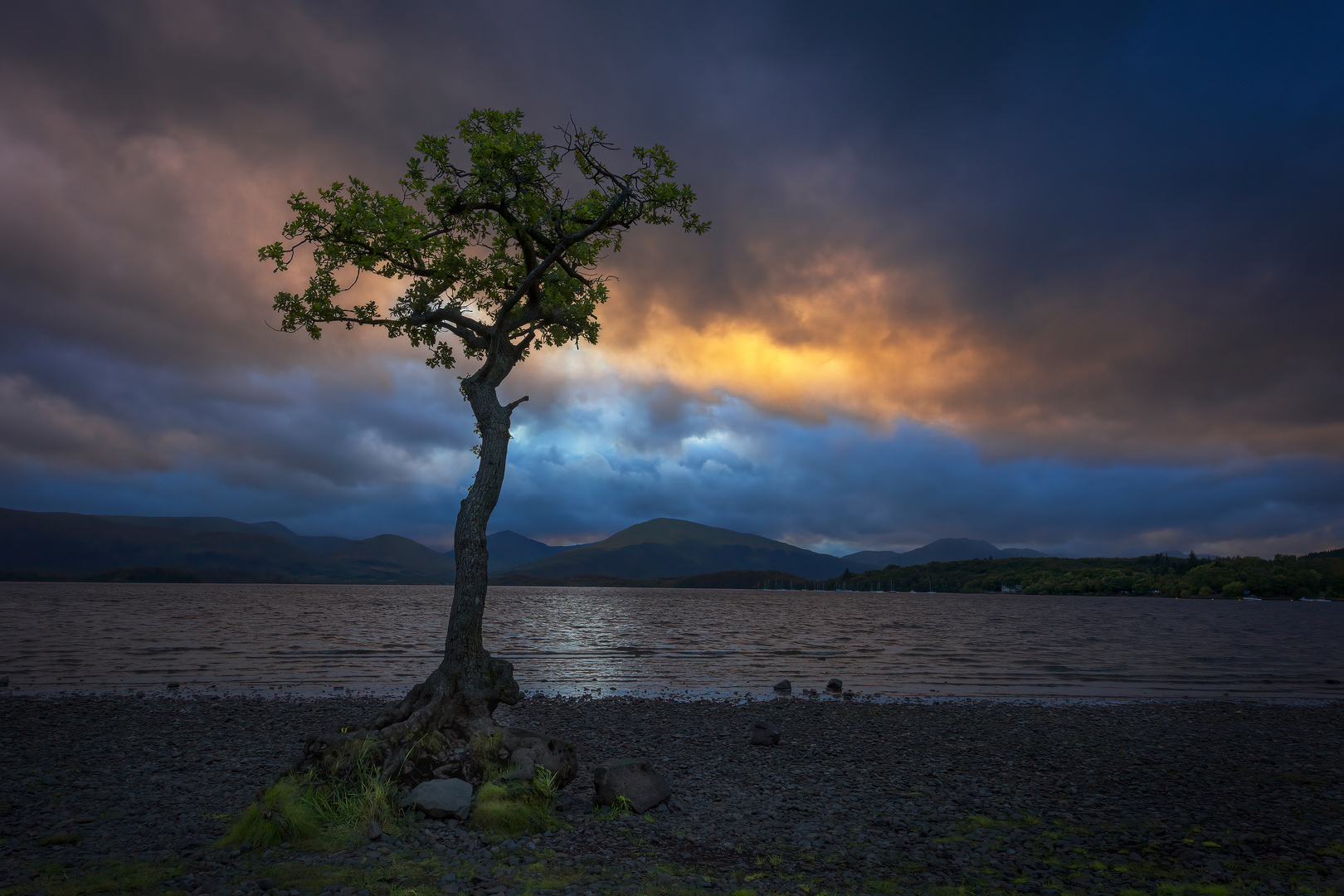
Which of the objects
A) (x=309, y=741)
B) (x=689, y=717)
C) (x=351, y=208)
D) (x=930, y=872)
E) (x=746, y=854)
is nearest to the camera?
(x=930, y=872)

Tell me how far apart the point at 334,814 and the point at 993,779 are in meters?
13.0

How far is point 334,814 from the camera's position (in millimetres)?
10117

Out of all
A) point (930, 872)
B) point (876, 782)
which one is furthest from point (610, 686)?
point (930, 872)

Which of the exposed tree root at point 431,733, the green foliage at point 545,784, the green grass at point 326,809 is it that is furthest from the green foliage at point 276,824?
the green foliage at point 545,784

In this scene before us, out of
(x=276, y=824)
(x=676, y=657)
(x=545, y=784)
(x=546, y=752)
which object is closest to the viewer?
(x=276, y=824)

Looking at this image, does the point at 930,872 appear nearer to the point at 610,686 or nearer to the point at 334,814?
the point at 334,814

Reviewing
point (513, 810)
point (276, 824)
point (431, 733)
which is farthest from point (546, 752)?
point (276, 824)

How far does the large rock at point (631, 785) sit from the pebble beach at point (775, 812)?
32cm

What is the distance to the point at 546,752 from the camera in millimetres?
12031

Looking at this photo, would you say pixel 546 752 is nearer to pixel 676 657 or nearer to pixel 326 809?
pixel 326 809

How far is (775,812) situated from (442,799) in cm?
591

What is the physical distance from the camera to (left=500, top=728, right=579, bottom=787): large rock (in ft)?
Result: 38.7

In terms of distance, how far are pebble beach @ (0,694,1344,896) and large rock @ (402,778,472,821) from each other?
23cm

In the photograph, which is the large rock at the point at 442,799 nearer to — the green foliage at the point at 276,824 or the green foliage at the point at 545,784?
the green foliage at the point at 545,784
